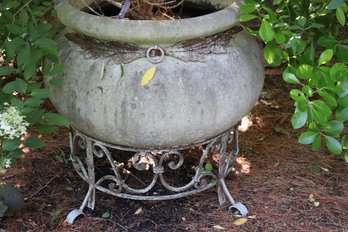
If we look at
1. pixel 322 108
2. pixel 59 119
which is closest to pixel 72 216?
pixel 59 119

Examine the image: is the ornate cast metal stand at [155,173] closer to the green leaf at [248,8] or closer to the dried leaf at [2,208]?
the dried leaf at [2,208]

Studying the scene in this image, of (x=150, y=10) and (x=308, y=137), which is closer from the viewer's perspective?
(x=308, y=137)

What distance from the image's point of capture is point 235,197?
103 inches

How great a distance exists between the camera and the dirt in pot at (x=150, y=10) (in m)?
2.33

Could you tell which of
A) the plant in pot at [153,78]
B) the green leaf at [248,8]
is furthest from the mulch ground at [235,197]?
the green leaf at [248,8]

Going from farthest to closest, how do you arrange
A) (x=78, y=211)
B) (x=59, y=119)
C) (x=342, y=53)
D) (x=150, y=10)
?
(x=78, y=211) → (x=150, y=10) → (x=342, y=53) → (x=59, y=119)

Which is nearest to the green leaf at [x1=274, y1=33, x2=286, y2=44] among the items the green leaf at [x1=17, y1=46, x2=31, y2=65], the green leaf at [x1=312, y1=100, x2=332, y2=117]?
the green leaf at [x1=312, y1=100, x2=332, y2=117]

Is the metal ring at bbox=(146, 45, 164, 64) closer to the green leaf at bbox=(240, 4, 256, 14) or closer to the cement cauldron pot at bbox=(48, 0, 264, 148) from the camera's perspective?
the cement cauldron pot at bbox=(48, 0, 264, 148)

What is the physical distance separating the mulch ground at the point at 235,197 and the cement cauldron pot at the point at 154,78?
1.57ft

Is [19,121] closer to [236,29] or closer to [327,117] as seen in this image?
[236,29]

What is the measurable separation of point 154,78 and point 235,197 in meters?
0.89

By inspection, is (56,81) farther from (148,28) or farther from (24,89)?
(148,28)

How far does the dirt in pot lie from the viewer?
7.65ft

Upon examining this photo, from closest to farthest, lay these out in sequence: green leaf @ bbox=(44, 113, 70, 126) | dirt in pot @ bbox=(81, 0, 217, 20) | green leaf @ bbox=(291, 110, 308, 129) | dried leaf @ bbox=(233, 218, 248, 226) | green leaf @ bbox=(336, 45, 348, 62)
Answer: green leaf @ bbox=(291, 110, 308, 129)
green leaf @ bbox=(44, 113, 70, 126)
green leaf @ bbox=(336, 45, 348, 62)
dirt in pot @ bbox=(81, 0, 217, 20)
dried leaf @ bbox=(233, 218, 248, 226)
